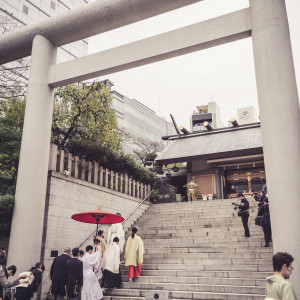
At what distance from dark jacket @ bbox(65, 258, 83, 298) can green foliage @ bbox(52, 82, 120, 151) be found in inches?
344

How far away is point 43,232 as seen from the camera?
33.7 feet

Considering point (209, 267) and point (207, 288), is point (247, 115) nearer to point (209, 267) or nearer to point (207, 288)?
point (209, 267)

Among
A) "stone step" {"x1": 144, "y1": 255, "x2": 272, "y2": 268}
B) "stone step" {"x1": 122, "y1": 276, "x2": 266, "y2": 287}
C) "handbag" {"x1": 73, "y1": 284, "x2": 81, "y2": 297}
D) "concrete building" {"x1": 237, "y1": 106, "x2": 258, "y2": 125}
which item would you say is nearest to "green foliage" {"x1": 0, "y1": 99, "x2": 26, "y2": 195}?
"handbag" {"x1": 73, "y1": 284, "x2": 81, "y2": 297}

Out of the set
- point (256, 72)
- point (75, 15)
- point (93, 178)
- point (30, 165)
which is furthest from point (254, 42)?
point (93, 178)

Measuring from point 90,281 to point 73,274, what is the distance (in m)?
0.73

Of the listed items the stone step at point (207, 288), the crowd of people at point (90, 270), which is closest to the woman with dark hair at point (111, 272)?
the crowd of people at point (90, 270)

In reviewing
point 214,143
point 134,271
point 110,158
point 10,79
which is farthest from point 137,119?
point 134,271

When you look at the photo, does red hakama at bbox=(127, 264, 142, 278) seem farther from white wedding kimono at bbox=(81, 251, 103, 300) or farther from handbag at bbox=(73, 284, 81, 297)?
handbag at bbox=(73, 284, 81, 297)

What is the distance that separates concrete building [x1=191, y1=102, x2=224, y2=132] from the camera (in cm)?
5422

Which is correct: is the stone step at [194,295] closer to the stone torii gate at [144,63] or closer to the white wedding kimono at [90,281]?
the white wedding kimono at [90,281]

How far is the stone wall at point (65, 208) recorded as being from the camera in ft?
33.8

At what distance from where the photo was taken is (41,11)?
3766cm

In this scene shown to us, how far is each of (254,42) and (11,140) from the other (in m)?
8.68

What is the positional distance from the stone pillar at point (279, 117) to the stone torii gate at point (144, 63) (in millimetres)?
20
